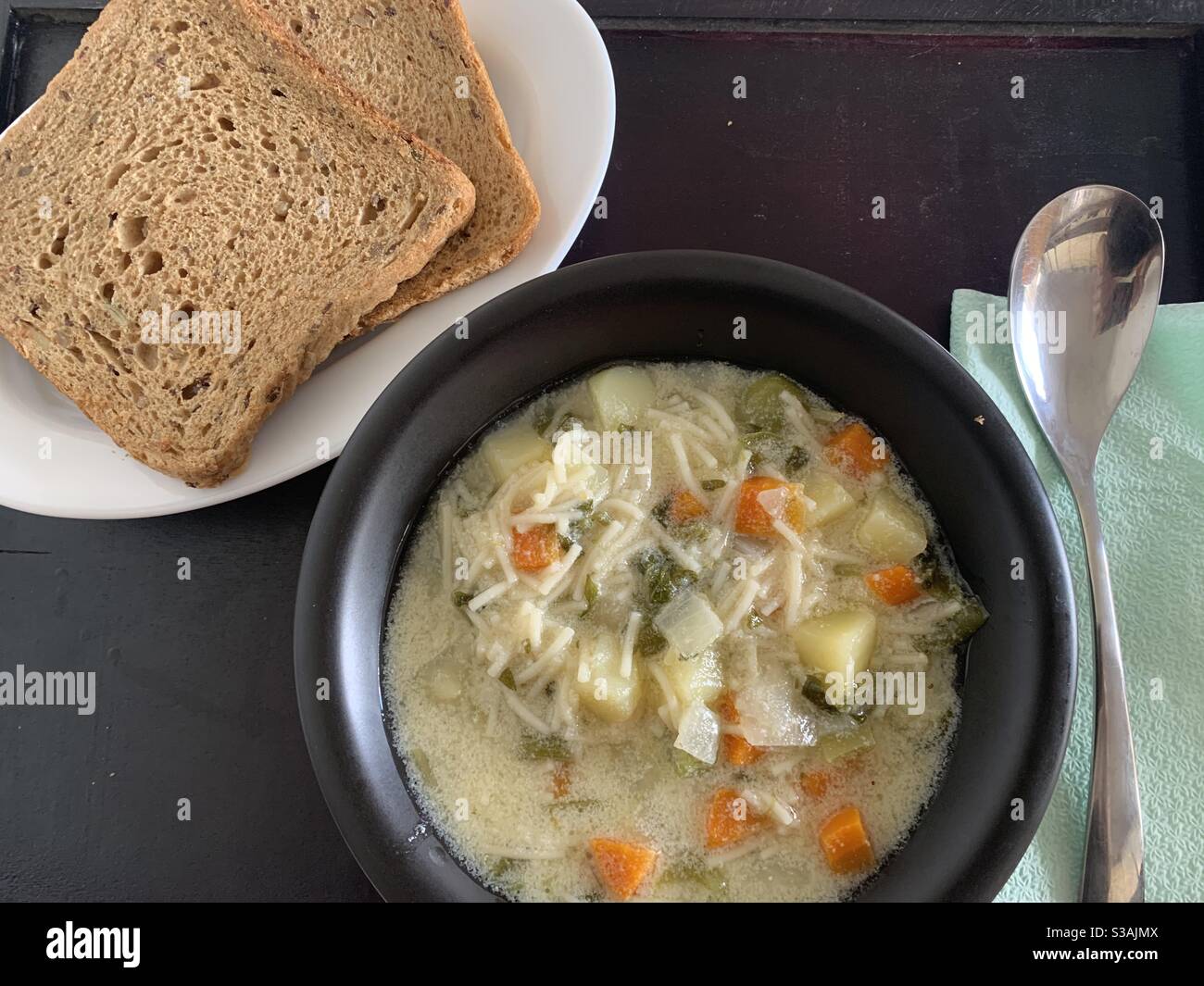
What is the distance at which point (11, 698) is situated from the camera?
2.16 m

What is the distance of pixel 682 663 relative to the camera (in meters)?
1.74

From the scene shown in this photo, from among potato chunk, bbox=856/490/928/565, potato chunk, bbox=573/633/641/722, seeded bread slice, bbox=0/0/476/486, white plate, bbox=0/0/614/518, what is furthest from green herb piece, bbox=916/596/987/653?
seeded bread slice, bbox=0/0/476/486

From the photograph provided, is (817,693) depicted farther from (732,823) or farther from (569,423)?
(569,423)

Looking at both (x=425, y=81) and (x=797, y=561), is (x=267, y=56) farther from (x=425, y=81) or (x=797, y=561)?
(x=797, y=561)

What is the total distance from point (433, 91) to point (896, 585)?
4.96 ft

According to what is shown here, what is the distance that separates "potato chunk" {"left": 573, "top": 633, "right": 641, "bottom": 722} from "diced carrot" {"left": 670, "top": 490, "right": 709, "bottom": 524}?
0.85 feet

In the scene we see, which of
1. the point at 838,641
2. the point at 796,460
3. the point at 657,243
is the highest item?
the point at 657,243

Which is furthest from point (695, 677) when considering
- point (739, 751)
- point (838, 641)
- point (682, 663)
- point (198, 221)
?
point (198, 221)

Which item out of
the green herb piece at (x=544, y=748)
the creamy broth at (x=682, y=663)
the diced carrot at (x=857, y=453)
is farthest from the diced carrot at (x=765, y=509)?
the green herb piece at (x=544, y=748)

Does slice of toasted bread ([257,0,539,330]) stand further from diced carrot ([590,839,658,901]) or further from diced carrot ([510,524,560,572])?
diced carrot ([590,839,658,901])

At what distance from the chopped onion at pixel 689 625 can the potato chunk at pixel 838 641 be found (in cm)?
15

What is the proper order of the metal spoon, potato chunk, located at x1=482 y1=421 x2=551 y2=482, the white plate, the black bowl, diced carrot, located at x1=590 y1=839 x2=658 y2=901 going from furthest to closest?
the white plate
the metal spoon
potato chunk, located at x1=482 y1=421 x2=551 y2=482
diced carrot, located at x1=590 y1=839 x2=658 y2=901
the black bowl

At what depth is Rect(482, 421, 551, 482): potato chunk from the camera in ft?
6.31
